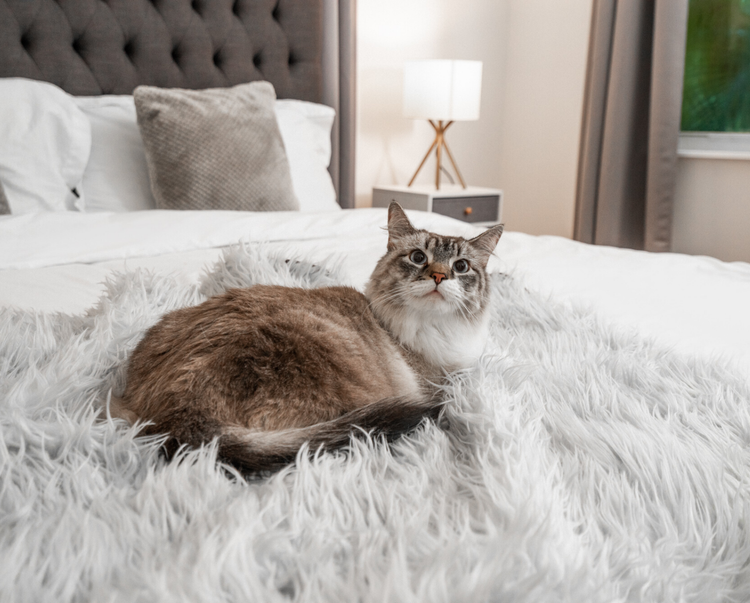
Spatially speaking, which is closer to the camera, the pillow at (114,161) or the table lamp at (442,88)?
the pillow at (114,161)

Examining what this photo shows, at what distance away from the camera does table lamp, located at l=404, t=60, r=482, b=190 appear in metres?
2.87

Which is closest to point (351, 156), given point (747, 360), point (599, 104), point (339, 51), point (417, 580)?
point (339, 51)

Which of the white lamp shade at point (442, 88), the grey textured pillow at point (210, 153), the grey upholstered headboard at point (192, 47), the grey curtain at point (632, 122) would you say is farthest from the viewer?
the white lamp shade at point (442, 88)

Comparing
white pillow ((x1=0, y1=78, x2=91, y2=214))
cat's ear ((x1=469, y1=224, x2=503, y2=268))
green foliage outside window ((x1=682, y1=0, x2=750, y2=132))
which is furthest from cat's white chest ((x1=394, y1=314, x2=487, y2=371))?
green foliage outside window ((x1=682, y1=0, x2=750, y2=132))

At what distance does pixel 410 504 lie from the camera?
0.54 meters

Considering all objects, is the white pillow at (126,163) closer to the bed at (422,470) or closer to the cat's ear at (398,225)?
the bed at (422,470)

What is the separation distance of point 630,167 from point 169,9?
7.13 ft

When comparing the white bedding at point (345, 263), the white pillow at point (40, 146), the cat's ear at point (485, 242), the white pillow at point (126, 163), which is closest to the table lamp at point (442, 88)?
the white pillow at point (126, 163)

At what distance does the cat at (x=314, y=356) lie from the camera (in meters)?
0.63

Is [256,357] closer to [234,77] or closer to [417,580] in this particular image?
[417,580]

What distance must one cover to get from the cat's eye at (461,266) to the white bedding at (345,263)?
387 millimetres

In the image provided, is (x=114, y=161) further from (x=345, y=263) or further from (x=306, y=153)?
(x=345, y=263)

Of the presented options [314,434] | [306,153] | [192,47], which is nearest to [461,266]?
[314,434]

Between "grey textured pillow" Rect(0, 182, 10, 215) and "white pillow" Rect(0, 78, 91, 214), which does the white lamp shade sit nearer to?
"white pillow" Rect(0, 78, 91, 214)
